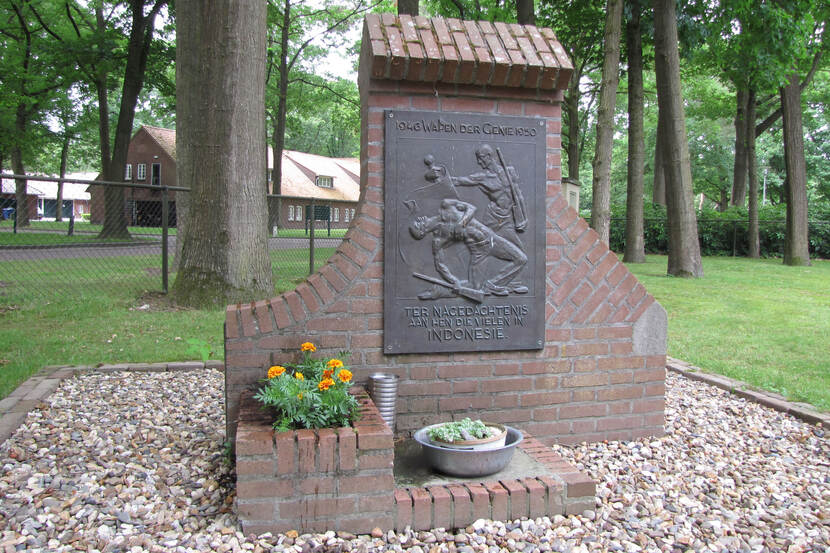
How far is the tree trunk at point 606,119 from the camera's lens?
1040 centimetres

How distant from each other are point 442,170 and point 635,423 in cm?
206

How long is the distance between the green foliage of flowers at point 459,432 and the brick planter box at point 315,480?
430mm

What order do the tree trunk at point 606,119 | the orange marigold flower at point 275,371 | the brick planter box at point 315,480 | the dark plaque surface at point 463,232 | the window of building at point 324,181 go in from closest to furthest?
the brick planter box at point 315,480, the orange marigold flower at point 275,371, the dark plaque surface at point 463,232, the tree trunk at point 606,119, the window of building at point 324,181

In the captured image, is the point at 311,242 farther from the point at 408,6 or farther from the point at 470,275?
the point at 470,275

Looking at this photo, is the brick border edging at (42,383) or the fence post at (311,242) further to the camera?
the fence post at (311,242)

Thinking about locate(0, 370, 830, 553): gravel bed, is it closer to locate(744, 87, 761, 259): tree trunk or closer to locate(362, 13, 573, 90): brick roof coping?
locate(362, 13, 573, 90): brick roof coping

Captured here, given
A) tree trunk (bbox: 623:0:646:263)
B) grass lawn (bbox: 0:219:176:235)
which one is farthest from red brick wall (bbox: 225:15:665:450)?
tree trunk (bbox: 623:0:646:263)

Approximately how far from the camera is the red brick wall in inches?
139

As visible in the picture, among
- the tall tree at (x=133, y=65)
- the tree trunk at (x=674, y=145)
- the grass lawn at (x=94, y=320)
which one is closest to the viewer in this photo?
the grass lawn at (x=94, y=320)

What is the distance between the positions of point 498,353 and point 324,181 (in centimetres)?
4748

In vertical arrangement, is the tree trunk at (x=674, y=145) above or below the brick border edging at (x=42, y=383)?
above

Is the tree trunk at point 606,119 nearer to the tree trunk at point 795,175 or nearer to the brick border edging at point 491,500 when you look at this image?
the brick border edging at point 491,500

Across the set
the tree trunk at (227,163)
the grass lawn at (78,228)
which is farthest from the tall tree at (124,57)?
the tree trunk at (227,163)

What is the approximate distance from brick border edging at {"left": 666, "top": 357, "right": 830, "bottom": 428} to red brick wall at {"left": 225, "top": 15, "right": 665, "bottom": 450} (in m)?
1.27
